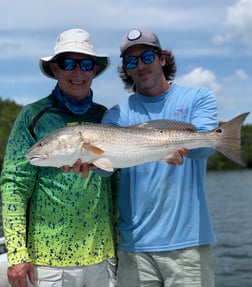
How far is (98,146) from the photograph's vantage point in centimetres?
417

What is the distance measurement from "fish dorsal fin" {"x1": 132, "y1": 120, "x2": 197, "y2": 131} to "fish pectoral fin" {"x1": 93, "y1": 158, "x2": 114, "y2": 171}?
16.3 inches

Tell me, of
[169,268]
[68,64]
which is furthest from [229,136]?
→ [68,64]

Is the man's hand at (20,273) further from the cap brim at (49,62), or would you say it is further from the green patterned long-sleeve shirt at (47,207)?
the cap brim at (49,62)

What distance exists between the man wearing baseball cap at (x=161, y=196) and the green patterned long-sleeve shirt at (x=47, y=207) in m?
0.31

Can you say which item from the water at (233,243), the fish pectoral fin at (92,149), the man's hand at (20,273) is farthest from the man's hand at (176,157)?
the water at (233,243)

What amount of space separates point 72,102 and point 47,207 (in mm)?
939

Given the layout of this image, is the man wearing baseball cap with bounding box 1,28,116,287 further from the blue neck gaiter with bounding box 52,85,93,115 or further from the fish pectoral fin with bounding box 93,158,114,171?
the fish pectoral fin with bounding box 93,158,114,171

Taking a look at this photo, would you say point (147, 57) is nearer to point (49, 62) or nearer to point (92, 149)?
point (49, 62)

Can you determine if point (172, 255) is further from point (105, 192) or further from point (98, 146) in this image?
point (98, 146)

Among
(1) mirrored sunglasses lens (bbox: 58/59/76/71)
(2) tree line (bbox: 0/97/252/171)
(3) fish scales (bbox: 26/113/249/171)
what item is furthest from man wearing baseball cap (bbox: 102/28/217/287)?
(2) tree line (bbox: 0/97/252/171)

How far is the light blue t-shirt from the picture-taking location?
173 inches

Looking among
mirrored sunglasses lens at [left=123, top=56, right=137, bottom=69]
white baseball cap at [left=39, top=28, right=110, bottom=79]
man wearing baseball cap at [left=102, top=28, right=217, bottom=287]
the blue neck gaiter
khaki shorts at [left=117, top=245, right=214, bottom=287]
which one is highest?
white baseball cap at [left=39, top=28, right=110, bottom=79]

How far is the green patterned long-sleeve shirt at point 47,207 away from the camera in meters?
4.34

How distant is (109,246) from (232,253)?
16648 mm
